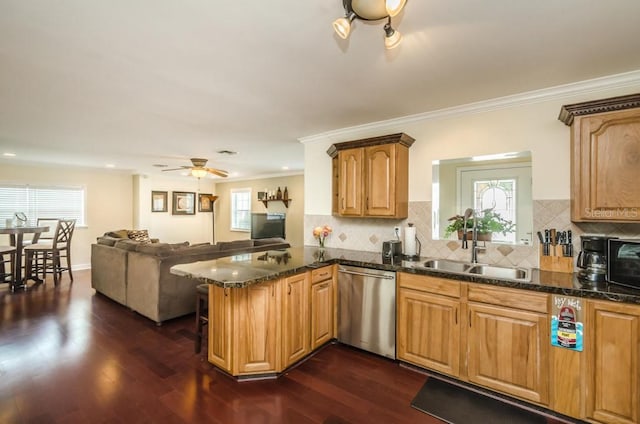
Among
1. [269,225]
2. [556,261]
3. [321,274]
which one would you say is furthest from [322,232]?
[269,225]

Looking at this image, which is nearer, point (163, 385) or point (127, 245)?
point (163, 385)

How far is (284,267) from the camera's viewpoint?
2455mm

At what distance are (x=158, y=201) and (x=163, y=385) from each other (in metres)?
6.53

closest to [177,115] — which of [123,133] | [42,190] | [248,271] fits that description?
[123,133]

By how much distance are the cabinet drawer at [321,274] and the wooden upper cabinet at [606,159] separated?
6.66 ft

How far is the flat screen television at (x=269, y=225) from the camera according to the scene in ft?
24.0

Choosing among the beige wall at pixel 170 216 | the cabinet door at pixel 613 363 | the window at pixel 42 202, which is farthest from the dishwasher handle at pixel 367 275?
the window at pixel 42 202

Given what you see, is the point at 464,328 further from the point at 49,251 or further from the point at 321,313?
the point at 49,251

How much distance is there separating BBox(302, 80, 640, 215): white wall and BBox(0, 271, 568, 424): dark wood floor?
6.05 ft

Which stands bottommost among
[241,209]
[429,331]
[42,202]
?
[429,331]

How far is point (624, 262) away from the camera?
186cm

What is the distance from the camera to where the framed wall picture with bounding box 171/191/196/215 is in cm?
816

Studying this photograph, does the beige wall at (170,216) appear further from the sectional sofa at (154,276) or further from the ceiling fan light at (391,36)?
the ceiling fan light at (391,36)

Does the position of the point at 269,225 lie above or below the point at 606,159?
below
